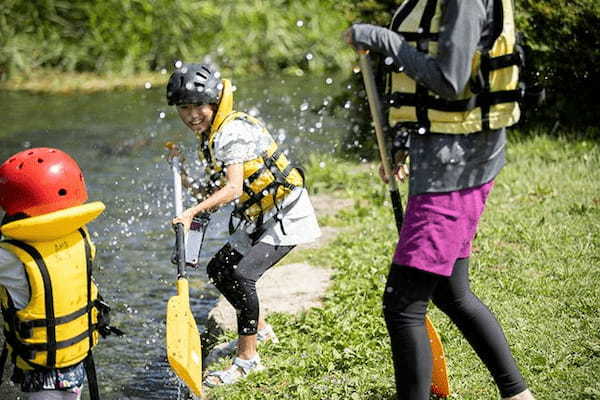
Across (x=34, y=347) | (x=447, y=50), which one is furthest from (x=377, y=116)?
(x=34, y=347)

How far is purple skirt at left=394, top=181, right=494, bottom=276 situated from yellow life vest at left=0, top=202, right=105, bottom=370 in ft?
3.68

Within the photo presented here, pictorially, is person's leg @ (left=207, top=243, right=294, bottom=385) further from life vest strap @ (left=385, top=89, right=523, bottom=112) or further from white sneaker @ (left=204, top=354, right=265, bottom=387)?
life vest strap @ (left=385, top=89, right=523, bottom=112)

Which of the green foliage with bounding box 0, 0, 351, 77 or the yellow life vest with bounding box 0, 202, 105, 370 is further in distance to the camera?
the green foliage with bounding box 0, 0, 351, 77

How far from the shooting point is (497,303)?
13.7 feet

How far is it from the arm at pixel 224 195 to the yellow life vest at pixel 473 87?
3.54ft

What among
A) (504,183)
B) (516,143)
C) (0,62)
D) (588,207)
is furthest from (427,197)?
(0,62)

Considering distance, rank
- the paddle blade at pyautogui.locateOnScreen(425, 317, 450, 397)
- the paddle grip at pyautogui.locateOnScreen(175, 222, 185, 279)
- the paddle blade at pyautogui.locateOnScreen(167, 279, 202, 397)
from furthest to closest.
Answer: the paddle grip at pyautogui.locateOnScreen(175, 222, 185, 279) < the paddle blade at pyautogui.locateOnScreen(425, 317, 450, 397) < the paddle blade at pyautogui.locateOnScreen(167, 279, 202, 397)

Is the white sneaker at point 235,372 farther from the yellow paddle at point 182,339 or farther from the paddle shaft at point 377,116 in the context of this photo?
the paddle shaft at point 377,116

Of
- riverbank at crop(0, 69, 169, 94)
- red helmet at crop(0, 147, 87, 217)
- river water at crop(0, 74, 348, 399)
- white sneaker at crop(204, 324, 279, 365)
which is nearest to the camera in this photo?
red helmet at crop(0, 147, 87, 217)

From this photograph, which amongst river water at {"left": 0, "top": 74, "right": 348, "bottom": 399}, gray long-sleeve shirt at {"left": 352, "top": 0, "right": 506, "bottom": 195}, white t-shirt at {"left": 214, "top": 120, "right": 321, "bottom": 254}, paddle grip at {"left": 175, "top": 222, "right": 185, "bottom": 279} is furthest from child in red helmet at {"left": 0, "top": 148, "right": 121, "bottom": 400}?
gray long-sleeve shirt at {"left": 352, "top": 0, "right": 506, "bottom": 195}

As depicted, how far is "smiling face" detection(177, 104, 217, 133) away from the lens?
12.5 feet

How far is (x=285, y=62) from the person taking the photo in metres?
14.2

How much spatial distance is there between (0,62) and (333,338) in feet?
38.4

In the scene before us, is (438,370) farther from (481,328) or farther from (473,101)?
(473,101)
